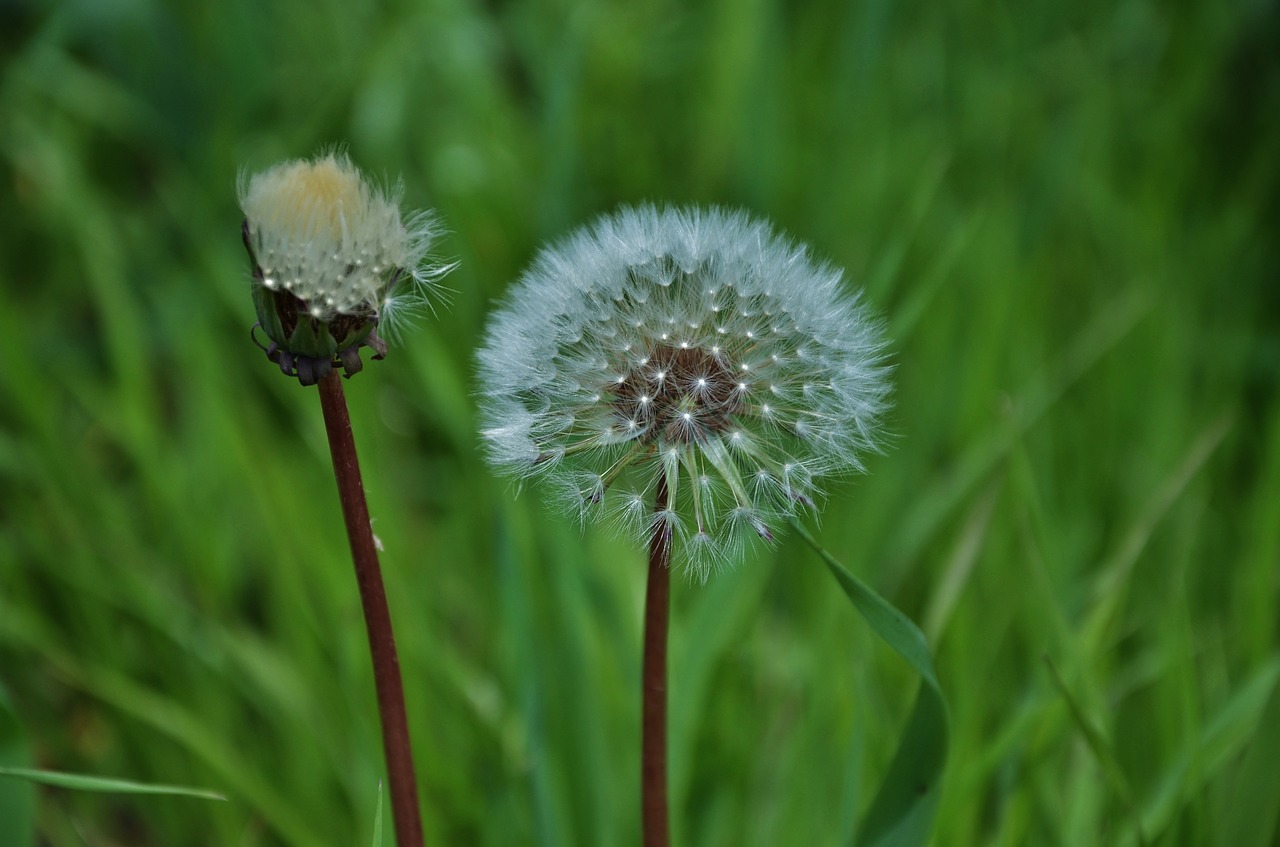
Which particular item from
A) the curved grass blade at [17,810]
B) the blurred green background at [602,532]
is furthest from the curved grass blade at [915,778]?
the curved grass blade at [17,810]

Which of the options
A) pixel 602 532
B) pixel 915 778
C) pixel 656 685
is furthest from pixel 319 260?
pixel 602 532

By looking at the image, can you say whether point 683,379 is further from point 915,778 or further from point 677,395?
point 915,778

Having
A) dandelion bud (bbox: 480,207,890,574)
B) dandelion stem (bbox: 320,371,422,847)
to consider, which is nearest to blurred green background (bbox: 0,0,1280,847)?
dandelion bud (bbox: 480,207,890,574)

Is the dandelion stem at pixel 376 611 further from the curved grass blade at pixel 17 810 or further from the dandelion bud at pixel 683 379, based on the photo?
the curved grass blade at pixel 17 810

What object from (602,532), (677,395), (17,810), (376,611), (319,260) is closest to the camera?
(319,260)

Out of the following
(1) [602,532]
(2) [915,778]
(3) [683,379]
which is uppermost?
(1) [602,532]

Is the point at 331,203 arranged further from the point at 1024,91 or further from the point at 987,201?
the point at 1024,91
